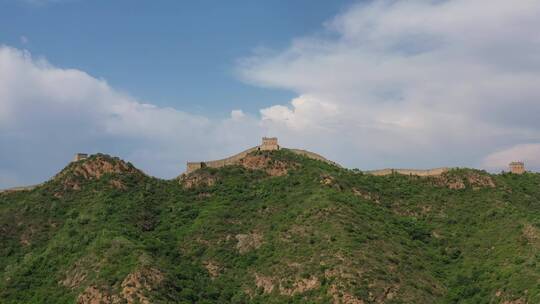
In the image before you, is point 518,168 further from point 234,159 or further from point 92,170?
point 92,170

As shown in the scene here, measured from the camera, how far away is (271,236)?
73.4 metres

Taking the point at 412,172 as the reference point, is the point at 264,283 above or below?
below

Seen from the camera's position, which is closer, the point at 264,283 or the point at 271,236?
the point at 264,283

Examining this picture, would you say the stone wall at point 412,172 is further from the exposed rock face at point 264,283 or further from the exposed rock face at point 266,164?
the exposed rock face at point 264,283

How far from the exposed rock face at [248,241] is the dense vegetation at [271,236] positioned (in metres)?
0.15

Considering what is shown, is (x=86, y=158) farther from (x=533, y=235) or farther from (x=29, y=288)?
(x=533, y=235)

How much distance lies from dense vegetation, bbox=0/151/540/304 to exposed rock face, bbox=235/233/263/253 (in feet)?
0.50

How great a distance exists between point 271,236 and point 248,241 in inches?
101

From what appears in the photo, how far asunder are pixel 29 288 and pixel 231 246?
2004cm

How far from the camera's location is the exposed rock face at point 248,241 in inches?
2879

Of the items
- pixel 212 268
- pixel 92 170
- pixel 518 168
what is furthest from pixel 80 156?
pixel 518 168

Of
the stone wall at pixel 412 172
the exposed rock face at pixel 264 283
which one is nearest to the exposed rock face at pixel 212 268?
the exposed rock face at pixel 264 283

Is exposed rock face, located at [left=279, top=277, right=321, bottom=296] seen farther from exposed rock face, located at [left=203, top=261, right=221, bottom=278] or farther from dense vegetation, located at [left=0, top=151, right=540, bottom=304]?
exposed rock face, located at [left=203, top=261, right=221, bottom=278]

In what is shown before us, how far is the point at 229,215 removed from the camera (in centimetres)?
7869
